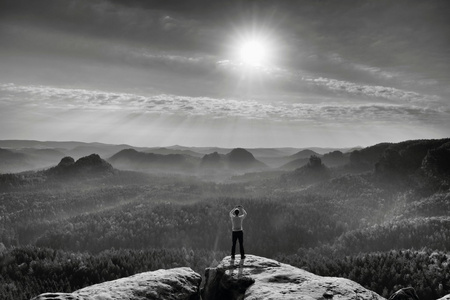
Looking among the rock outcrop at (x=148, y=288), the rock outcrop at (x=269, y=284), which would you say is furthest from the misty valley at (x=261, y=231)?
the rock outcrop at (x=148, y=288)

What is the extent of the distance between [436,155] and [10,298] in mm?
80974

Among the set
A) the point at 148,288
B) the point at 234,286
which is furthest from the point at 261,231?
the point at 148,288

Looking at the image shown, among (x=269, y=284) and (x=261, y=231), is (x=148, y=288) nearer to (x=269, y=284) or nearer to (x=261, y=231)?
(x=269, y=284)

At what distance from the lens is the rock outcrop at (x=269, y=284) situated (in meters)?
15.2

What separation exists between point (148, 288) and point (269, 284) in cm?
656

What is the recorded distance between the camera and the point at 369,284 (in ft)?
92.6

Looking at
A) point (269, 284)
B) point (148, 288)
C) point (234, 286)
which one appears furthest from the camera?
point (234, 286)

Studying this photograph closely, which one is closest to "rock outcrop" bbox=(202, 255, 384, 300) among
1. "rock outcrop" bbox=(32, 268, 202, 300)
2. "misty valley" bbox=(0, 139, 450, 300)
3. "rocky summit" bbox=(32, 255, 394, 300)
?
"rocky summit" bbox=(32, 255, 394, 300)

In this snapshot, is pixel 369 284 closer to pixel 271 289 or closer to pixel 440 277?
pixel 440 277

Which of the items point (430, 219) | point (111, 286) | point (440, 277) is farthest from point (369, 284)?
point (430, 219)

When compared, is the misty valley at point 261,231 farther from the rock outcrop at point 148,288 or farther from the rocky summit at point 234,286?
the rock outcrop at point 148,288

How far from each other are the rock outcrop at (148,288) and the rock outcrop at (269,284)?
132 cm

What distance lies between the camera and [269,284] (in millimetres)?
16984

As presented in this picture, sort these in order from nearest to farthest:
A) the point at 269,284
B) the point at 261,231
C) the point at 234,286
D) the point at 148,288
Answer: the point at 269,284 → the point at 148,288 → the point at 234,286 → the point at 261,231
